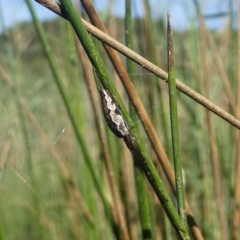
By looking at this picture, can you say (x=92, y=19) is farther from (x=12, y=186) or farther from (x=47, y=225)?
(x=12, y=186)

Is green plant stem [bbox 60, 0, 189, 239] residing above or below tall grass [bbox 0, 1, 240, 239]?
above

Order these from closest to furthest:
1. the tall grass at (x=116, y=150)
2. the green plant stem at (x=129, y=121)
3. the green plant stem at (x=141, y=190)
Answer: the green plant stem at (x=129, y=121), the green plant stem at (x=141, y=190), the tall grass at (x=116, y=150)

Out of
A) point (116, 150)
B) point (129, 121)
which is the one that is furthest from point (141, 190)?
point (116, 150)

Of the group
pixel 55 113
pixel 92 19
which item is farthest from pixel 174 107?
pixel 55 113

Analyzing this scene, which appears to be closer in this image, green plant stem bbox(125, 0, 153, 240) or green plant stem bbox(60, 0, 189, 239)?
green plant stem bbox(60, 0, 189, 239)

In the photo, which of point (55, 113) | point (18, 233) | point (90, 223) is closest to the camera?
point (90, 223)

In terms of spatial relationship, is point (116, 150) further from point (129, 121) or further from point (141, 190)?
point (129, 121)
